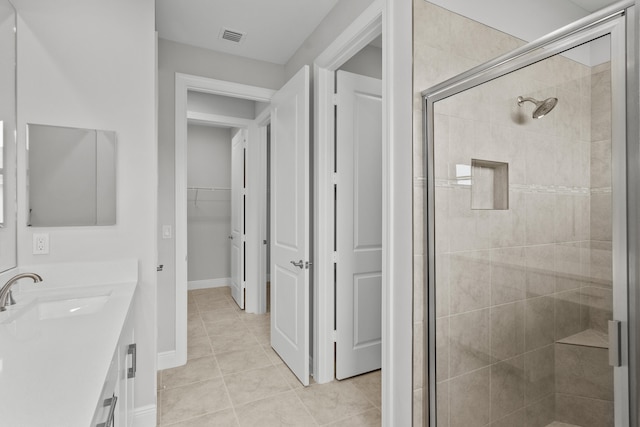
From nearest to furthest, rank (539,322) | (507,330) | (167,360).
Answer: (539,322)
(507,330)
(167,360)

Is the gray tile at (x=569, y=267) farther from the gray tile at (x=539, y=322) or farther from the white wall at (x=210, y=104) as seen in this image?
the white wall at (x=210, y=104)

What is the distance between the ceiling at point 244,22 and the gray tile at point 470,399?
233cm

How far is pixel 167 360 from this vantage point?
2588mm

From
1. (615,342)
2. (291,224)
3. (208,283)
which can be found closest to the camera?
(615,342)

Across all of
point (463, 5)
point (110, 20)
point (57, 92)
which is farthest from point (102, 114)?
point (463, 5)

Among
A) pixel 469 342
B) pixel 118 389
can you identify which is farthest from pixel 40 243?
pixel 469 342

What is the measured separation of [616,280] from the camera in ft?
3.08

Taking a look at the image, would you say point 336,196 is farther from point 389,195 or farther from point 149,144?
point 149,144

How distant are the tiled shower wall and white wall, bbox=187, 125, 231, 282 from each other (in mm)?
4100

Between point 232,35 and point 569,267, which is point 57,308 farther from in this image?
point 232,35

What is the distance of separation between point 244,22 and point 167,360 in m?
2.67

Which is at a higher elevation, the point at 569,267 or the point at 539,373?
the point at 569,267

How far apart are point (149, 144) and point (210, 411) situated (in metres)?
1.68

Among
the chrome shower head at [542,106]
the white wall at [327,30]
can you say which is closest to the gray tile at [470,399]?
the chrome shower head at [542,106]
